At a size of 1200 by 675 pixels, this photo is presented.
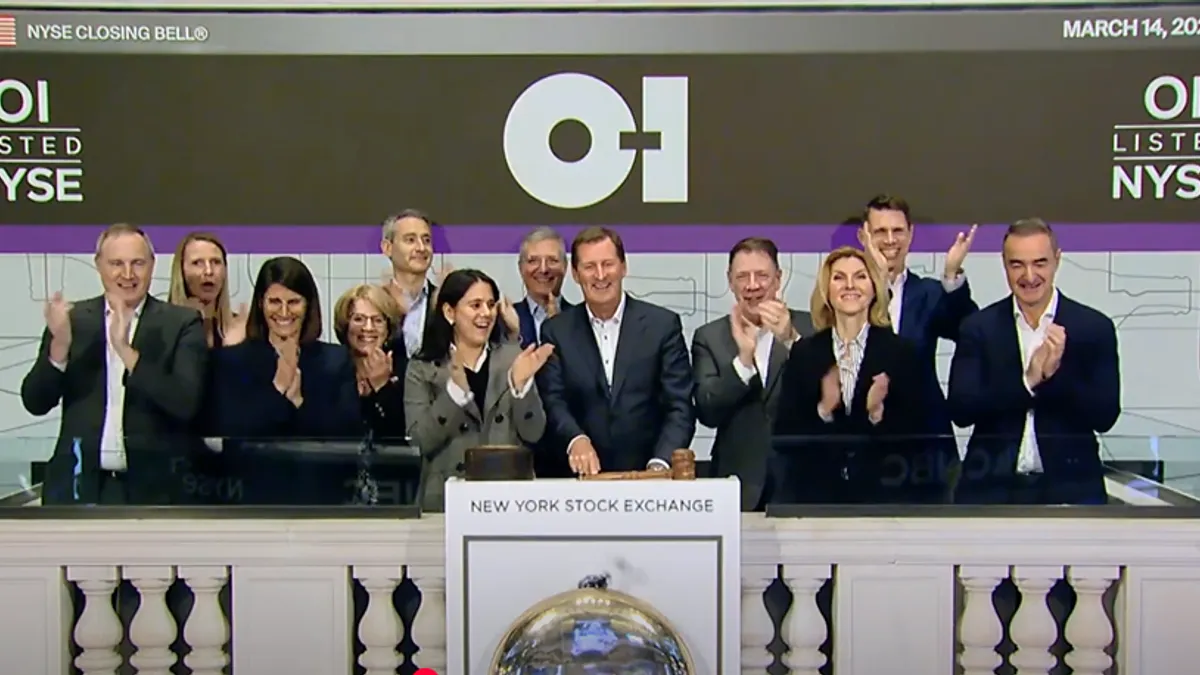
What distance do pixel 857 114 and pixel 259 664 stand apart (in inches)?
54.8

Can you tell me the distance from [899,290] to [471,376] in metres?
0.80

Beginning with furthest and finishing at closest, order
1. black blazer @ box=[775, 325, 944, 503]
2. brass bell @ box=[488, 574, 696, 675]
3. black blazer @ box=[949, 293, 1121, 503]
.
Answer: black blazer @ box=[949, 293, 1121, 503] < black blazer @ box=[775, 325, 944, 503] < brass bell @ box=[488, 574, 696, 675]

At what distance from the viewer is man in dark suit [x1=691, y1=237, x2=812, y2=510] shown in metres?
1.83

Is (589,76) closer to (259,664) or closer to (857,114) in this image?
(857,114)

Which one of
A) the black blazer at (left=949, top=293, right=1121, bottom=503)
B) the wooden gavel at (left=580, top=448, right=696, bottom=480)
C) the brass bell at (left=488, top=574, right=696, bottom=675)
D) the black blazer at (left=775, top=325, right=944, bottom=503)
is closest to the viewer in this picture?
the brass bell at (left=488, top=574, right=696, bottom=675)

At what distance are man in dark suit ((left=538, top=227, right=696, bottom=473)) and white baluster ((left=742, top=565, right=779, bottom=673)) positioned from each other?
311mm

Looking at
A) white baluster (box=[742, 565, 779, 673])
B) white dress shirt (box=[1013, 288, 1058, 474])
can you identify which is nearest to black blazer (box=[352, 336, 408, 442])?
white baluster (box=[742, 565, 779, 673])

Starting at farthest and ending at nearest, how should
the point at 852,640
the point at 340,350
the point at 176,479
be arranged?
the point at 340,350
the point at 176,479
the point at 852,640

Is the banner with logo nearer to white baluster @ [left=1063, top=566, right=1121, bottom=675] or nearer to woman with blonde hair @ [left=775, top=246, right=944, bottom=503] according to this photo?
woman with blonde hair @ [left=775, top=246, right=944, bottom=503]

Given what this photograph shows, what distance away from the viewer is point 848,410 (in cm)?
183

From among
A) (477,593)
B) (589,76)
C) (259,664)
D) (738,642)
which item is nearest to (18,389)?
(259,664)

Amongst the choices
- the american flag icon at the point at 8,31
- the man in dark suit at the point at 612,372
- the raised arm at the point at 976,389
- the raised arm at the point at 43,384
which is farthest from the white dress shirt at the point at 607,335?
the american flag icon at the point at 8,31

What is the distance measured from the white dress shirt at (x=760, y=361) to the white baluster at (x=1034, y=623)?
0.54 metres

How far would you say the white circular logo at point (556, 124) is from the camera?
5.98 feet
